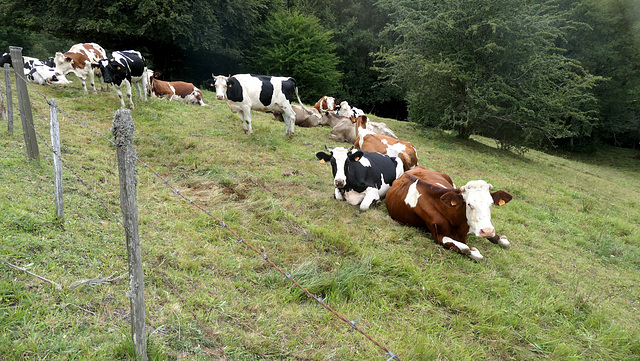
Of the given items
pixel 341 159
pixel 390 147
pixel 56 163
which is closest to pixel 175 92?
pixel 390 147

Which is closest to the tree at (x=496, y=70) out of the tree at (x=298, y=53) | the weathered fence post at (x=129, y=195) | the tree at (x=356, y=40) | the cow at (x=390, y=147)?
the cow at (x=390, y=147)

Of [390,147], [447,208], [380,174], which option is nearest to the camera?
[447,208]

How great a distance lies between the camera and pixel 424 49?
14.6 m

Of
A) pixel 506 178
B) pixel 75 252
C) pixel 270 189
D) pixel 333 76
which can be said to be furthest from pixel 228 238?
pixel 333 76

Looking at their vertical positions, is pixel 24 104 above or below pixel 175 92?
above

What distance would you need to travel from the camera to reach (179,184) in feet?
18.2

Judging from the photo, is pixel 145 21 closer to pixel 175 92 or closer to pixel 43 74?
pixel 175 92

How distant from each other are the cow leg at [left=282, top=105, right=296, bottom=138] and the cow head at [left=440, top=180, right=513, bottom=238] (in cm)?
589

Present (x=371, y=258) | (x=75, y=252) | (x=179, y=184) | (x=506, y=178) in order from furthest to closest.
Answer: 1. (x=506, y=178)
2. (x=179, y=184)
3. (x=371, y=258)
4. (x=75, y=252)

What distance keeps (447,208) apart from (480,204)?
1.56ft

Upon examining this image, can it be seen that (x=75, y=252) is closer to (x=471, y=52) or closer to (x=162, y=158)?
(x=162, y=158)

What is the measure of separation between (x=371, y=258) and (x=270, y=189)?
→ 8.11 feet

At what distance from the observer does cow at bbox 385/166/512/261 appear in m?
4.33

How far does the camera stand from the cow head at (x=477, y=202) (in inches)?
168
